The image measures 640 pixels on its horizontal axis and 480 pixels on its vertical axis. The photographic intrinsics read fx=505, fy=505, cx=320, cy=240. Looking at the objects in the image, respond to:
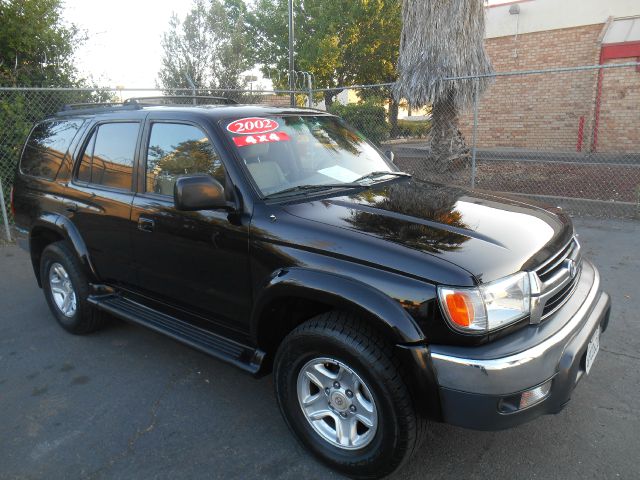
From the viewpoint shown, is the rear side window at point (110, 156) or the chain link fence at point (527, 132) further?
the chain link fence at point (527, 132)

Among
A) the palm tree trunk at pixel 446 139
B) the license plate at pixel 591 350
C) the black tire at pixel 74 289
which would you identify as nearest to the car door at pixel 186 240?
the black tire at pixel 74 289

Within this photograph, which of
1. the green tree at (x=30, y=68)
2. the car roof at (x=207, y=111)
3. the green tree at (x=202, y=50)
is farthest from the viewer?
the green tree at (x=202, y=50)

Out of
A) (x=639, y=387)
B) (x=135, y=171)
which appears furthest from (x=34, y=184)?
(x=639, y=387)

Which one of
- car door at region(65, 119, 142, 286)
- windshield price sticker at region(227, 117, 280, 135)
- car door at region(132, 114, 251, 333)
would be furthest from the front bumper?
car door at region(65, 119, 142, 286)

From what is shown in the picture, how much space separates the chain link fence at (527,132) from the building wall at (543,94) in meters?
0.03

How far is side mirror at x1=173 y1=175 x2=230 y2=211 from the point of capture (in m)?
2.69

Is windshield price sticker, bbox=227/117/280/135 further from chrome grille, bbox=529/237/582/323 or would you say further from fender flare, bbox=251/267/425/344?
chrome grille, bbox=529/237/582/323

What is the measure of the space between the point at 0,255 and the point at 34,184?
3312mm

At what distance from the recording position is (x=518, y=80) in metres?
15.3

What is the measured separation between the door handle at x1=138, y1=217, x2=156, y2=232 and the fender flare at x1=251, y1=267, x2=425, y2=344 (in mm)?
1048

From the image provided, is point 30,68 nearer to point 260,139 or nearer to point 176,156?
point 176,156

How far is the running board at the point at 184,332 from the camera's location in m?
2.96

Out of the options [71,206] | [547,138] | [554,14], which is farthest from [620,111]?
[71,206]

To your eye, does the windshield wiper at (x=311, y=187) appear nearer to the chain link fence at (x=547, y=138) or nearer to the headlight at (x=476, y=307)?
the headlight at (x=476, y=307)
